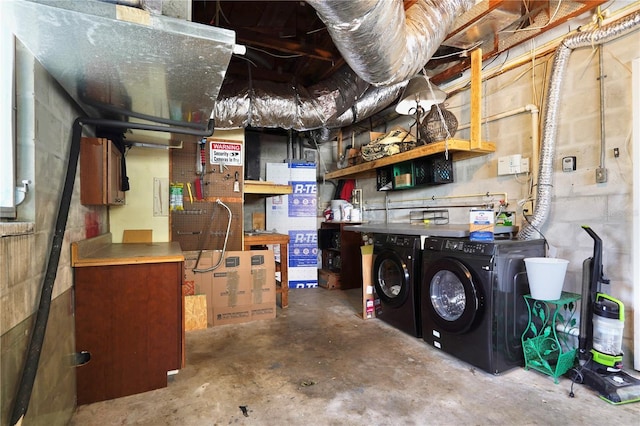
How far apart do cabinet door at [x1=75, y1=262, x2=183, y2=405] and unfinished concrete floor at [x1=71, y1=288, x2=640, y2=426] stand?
11 cm

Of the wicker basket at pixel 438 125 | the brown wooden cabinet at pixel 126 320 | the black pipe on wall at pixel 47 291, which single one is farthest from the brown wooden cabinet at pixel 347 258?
the black pipe on wall at pixel 47 291

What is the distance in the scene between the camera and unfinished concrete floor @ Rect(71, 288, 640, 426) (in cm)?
170

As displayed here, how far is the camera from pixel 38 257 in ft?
4.26

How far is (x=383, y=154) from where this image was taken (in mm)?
3688

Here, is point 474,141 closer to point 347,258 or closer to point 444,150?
point 444,150

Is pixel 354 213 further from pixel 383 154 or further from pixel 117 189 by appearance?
pixel 117 189

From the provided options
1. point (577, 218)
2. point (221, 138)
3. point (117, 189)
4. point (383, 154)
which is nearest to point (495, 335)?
point (577, 218)

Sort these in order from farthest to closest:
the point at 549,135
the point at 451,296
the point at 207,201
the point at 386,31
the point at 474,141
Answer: the point at 207,201 → the point at 474,141 → the point at 451,296 → the point at 549,135 → the point at 386,31

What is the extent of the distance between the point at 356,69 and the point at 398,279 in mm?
1998

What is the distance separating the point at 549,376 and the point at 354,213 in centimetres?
309

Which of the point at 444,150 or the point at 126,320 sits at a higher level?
the point at 444,150

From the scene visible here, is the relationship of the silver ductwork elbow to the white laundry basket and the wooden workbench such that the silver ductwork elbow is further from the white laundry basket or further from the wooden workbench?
the wooden workbench

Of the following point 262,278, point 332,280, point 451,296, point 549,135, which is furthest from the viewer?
point 332,280

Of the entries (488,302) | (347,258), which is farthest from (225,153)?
(488,302)
